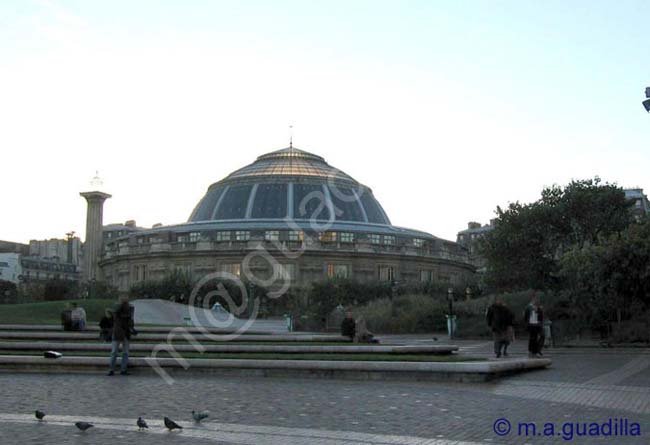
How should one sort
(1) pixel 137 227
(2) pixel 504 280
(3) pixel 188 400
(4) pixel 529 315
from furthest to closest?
(1) pixel 137 227, (2) pixel 504 280, (4) pixel 529 315, (3) pixel 188 400

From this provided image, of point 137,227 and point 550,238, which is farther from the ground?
point 137,227

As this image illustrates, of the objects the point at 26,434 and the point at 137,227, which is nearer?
the point at 26,434

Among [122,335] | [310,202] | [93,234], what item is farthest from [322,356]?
[93,234]

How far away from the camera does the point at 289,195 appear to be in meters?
103

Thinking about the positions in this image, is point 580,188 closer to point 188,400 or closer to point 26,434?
point 188,400

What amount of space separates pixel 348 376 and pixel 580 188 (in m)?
42.0

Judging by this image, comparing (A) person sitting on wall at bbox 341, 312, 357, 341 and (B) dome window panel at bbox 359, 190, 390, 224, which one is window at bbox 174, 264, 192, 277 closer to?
(B) dome window panel at bbox 359, 190, 390, 224

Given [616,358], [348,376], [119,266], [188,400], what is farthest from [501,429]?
[119,266]

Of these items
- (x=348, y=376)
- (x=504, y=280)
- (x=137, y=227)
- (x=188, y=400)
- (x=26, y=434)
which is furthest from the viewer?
(x=137, y=227)

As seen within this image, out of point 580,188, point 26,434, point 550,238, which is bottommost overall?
point 26,434

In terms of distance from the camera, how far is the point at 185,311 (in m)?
57.3

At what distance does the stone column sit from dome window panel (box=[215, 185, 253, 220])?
1723 centimetres

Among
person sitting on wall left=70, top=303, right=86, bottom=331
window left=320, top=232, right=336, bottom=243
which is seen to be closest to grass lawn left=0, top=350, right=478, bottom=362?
person sitting on wall left=70, top=303, right=86, bottom=331

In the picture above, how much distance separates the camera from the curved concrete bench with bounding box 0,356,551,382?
18.1 meters
